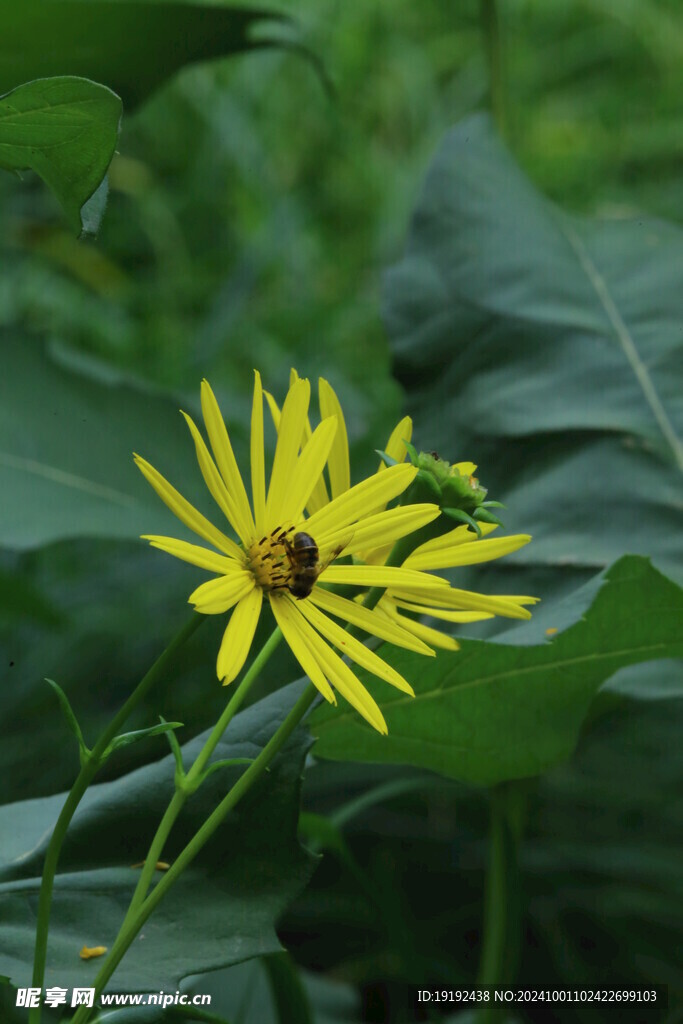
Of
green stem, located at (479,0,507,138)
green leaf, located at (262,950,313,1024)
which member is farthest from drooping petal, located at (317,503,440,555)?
green stem, located at (479,0,507,138)

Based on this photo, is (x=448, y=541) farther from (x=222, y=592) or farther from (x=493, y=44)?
(x=493, y=44)

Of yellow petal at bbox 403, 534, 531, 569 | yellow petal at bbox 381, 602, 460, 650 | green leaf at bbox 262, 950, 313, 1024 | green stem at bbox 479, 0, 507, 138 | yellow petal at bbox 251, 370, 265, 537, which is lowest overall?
green leaf at bbox 262, 950, 313, 1024

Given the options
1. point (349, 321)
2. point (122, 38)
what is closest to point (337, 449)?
point (122, 38)

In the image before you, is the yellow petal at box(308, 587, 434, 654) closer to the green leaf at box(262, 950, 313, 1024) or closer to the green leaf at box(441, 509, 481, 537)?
the green leaf at box(441, 509, 481, 537)

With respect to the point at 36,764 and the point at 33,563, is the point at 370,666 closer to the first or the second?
the point at 36,764

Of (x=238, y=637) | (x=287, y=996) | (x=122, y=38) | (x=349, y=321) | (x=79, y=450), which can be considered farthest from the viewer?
(x=349, y=321)

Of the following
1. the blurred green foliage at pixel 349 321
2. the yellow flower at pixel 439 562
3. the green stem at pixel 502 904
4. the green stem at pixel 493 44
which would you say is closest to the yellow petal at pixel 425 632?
the yellow flower at pixel 439 562
